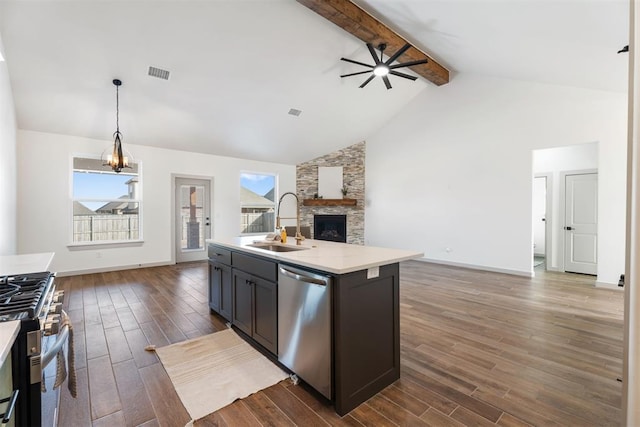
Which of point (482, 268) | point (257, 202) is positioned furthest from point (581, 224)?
point (257, 202)

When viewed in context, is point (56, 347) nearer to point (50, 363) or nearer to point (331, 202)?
point (50, 363)

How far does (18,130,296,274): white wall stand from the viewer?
488 cm

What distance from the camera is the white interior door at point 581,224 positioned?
538 centimetres

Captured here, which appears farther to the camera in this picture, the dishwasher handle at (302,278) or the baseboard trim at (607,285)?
the baseboard trim at (607,285)

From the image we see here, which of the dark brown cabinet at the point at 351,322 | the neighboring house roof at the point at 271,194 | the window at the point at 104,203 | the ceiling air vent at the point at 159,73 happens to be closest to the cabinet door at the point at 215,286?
the dark brown cabinet at the point at 351,322

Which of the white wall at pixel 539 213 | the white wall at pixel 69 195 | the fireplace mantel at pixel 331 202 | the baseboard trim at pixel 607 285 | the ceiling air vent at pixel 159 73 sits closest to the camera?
the ceiling air vent at pixel 159 73

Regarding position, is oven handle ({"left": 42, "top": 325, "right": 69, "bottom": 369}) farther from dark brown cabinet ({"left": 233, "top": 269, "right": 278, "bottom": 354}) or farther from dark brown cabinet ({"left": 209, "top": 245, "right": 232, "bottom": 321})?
dark brown cabinet ({"left": 209, "top": 245, "right": 232, "bottom": 321})

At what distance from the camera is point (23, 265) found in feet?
6.68

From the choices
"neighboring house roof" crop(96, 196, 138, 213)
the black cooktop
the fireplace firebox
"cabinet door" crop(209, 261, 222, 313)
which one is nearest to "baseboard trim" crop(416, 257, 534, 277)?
the fireplace firebox

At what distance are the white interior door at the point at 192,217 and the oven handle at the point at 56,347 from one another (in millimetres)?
5714

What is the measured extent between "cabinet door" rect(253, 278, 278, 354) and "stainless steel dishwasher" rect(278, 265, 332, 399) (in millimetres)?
76

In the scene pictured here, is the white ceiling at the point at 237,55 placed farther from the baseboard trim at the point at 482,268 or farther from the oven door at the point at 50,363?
the oven door at the point at 50,363

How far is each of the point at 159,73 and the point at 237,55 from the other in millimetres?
1165

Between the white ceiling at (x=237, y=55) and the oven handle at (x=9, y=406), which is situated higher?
the white ceiling at (x=237, y=55)
